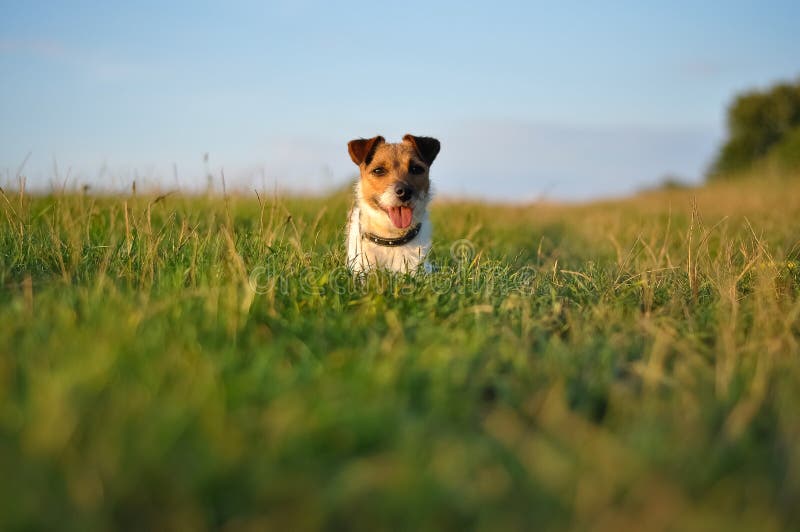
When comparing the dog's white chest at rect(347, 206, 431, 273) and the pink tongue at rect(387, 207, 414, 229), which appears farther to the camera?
the pink tongue at rect(387, 207, 414, 229)

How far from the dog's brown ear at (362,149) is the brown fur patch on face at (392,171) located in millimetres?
39

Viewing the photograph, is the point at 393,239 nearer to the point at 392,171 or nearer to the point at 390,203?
the point at 390,203

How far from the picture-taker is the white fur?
19.5 ft

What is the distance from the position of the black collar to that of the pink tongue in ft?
0.27

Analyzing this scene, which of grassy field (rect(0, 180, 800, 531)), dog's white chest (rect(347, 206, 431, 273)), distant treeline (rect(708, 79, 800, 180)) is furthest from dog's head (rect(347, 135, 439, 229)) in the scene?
distant treeline (rect(708, 79, 800, 180))

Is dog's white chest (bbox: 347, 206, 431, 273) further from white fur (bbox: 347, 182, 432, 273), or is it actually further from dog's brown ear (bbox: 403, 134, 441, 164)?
dog's brown ear (bbox: 403, 134, 441, 164)

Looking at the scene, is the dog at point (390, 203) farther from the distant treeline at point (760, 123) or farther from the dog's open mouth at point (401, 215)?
the distant treeline at point (760, 123)

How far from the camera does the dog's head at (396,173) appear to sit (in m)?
6.00

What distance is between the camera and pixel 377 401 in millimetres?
2680

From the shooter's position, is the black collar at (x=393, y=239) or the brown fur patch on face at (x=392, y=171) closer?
the black collar at (x=393, y=239)

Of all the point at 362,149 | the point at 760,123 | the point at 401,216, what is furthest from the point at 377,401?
the point at 760,123

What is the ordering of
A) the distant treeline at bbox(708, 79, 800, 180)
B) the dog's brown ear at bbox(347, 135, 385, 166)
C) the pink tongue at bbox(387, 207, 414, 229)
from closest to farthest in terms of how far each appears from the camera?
the pink tongue at bbox(387, 207, 414, 229)
the dog's brown ear at bbox(347, 135, 385, 166)
the distant treeline at bbox(708, 79, 800, 180)

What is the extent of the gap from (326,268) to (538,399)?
2568mm

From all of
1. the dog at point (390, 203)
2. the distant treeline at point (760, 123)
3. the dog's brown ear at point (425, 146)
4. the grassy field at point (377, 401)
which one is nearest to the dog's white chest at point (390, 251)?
the dog at point (390, 203)
